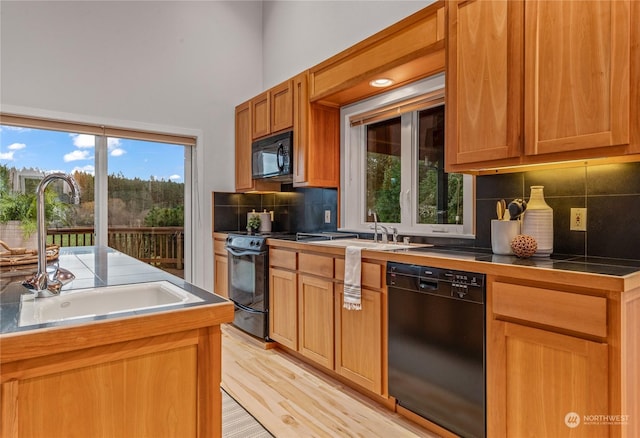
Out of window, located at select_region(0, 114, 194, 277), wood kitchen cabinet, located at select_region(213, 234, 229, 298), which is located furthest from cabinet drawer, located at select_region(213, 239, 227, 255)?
window, located at select_region(0, 114, 194, 277)

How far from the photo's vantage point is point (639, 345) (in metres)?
1.46

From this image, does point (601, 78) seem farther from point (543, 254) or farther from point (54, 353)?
point (54, 353)

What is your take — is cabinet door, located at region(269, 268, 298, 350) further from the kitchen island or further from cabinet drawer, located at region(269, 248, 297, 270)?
the kitchen island

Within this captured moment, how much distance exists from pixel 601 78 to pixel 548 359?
3.70 feet

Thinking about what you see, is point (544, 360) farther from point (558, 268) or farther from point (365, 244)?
point (365, 244)

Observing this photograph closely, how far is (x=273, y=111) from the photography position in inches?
141

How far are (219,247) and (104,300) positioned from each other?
9.06 ft

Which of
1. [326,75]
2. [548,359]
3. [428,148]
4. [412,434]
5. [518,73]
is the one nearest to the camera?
[548,359]

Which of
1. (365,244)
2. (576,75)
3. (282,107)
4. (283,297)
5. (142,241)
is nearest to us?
(576,75)

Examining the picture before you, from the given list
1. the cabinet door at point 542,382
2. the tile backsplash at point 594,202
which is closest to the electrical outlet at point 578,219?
the tile backsplash at point 594,202

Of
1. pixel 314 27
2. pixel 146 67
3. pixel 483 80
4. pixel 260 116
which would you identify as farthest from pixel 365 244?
pixel 146 67

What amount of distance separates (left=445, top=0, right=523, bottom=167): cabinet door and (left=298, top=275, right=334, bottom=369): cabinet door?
3.87 ft

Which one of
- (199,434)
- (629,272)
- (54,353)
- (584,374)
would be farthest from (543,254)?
(54,353)

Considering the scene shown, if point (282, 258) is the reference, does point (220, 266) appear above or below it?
below
